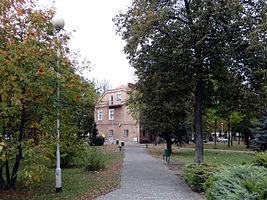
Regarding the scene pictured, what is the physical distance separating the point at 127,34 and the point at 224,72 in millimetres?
5316

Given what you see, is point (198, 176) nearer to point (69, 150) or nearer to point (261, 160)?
point (261, 160)

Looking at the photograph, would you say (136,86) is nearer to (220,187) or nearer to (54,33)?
(54,33)

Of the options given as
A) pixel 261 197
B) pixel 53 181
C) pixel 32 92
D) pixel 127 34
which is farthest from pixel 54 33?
pixel 261 197

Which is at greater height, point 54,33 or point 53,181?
point 54,33

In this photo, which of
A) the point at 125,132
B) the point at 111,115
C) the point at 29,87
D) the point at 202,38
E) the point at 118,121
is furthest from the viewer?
the point at 111,115

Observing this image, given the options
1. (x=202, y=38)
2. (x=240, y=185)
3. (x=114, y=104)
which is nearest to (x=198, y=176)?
(x=240, y=185)

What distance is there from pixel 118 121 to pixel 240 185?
44.1 metres

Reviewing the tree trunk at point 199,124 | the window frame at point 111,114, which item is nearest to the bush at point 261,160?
the tree trunk at point 199,124

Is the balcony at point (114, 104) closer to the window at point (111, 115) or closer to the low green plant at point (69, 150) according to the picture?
the window at point (111, 115)

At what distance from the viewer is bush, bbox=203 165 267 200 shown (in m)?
4.23

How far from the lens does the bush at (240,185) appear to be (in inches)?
167

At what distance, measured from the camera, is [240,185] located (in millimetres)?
4664

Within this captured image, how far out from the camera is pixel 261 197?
4098mm

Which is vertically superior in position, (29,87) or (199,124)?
(29,87)
